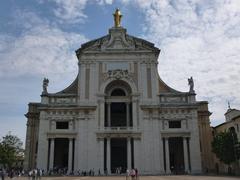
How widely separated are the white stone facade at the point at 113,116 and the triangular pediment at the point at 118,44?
118 millimetres

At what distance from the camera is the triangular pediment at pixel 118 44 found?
170 feet

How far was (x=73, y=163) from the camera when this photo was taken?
4719 centimetres

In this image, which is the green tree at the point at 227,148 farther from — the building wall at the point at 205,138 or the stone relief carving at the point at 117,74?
the stone relief carving at the point at 117,74

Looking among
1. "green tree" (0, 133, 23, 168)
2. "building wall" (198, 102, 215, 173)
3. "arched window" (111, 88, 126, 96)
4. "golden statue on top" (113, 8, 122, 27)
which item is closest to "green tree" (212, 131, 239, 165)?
"building wall" (198, 102, 215, 173)

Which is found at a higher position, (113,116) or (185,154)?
(113,116)

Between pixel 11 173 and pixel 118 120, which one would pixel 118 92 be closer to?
pixel 118 120

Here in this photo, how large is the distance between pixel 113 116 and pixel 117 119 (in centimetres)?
87

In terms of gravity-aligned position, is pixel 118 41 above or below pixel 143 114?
above

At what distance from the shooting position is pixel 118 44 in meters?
52.4

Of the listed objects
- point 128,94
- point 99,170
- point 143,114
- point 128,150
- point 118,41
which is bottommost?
point 99,170

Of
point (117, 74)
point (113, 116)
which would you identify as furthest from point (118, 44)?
point (113, 116)

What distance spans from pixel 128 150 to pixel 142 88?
10.3 metres

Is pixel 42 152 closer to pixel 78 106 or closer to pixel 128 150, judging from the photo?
pixel 78 106

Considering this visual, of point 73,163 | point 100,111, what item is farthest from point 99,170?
point 100,111
